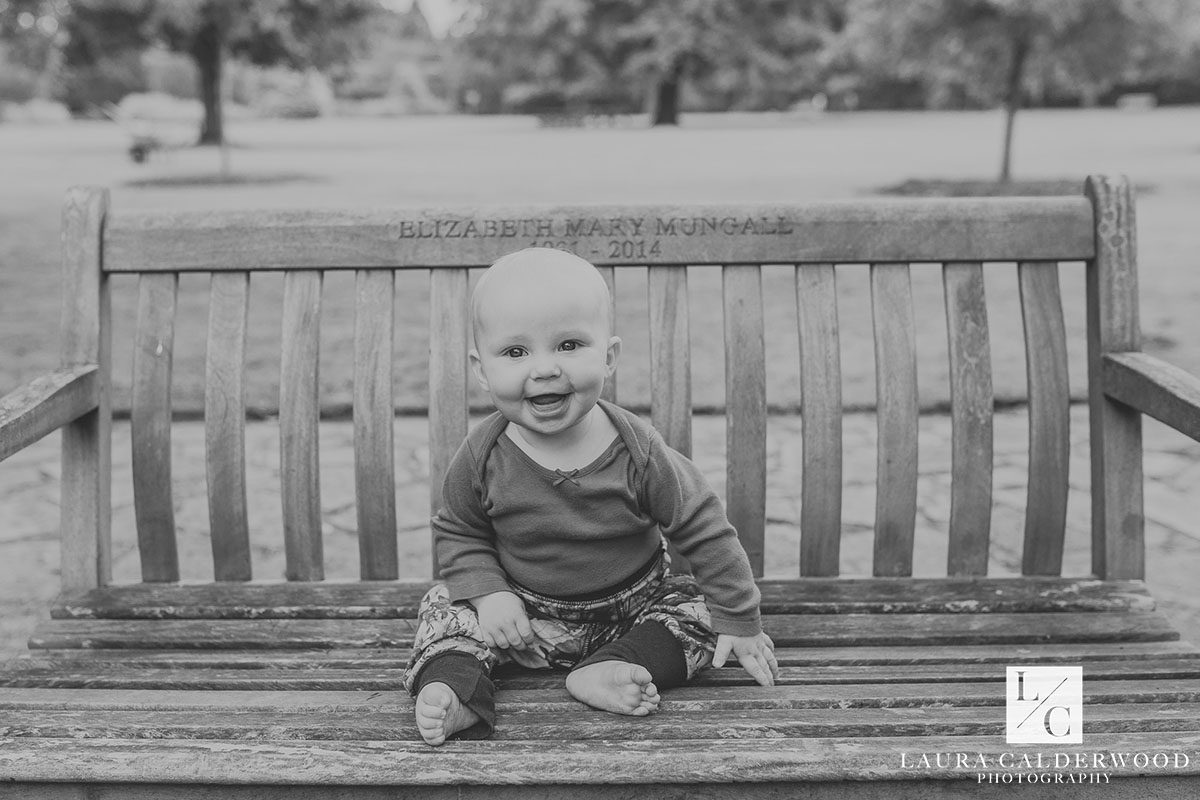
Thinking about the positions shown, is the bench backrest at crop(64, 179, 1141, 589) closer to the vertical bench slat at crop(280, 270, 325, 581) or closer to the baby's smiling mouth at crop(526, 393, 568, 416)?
the vertical bench slat at crop(280, 270, 325, 581)

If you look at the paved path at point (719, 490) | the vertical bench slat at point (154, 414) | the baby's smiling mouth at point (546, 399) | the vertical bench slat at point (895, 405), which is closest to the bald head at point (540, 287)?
the baby's smiling mouth at point (546, 399)

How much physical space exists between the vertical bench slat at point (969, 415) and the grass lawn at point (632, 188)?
4.01 ft

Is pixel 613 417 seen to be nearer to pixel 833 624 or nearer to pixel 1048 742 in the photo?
pixel 833 624

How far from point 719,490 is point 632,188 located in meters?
12.0

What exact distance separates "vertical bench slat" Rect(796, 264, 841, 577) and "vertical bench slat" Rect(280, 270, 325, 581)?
996 millimetres

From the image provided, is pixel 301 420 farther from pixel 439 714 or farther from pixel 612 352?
pixel 439 714

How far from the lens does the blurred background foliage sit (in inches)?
624

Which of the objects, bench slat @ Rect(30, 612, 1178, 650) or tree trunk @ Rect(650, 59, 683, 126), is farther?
tree trunk @ Rect(650, 59, 683, 126)

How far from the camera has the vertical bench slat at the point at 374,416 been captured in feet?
8.53

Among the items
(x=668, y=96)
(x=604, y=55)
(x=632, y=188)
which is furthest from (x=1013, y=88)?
(x=604, y=55)

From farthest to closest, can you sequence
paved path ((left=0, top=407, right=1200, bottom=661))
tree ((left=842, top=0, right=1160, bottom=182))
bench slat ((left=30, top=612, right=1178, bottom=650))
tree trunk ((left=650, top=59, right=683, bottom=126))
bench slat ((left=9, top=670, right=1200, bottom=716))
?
tree trunk ((left=650, top=59, right=683, bottom=126))
tree ((left=842, top=0, right=1160, bottom=182))
paved path ((left=0, top=407, right=1200, bottom=661))
bench slat ((left=30, top=612, right=1178, bottom=650))
bench slat ((left=9, top=670, right=1200, bottom=716))

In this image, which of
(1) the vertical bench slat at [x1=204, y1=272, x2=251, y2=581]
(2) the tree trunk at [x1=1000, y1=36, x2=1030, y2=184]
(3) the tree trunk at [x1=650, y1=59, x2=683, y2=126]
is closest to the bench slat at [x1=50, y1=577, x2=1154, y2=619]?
(1) the vertical bench slat at [x1=204, y1=272, x2=251, y2=581]

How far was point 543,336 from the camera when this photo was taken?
2.02 meters

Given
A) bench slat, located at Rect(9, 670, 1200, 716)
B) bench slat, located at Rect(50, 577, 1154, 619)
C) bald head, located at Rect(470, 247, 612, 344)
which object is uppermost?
bald head, located at Rect(470, 247, 612, 344)
